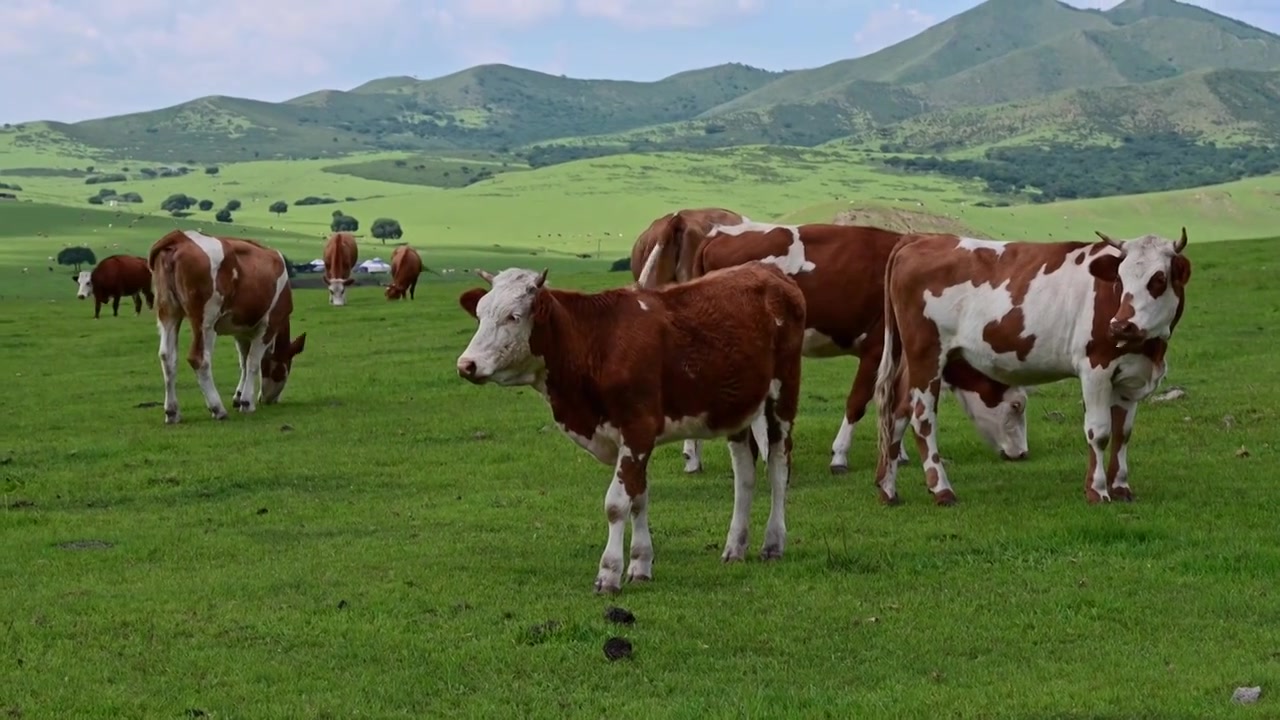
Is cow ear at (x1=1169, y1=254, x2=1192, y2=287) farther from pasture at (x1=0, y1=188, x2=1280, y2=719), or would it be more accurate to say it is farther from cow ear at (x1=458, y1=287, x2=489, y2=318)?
cow ear at (x1=458, y1=287, x2=489, y2=318)

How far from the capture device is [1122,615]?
9.77m

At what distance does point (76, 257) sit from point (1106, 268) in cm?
8762

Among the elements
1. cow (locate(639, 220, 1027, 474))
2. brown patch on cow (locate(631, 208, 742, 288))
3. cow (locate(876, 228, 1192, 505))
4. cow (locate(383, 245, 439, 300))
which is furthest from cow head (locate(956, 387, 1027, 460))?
cow (locate(383, 245, 439, 300))

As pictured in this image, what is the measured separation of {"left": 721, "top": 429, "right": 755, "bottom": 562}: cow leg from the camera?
466 inches

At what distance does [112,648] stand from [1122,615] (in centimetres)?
626

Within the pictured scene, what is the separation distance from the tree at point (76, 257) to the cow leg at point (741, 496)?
86474 mm

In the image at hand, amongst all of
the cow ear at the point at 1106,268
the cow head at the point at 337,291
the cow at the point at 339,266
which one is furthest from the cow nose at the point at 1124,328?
the cow head at the point at 337,291

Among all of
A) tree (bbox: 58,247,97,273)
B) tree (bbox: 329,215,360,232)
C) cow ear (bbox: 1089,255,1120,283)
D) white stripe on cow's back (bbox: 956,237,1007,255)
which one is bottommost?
tree (bbox: 329,215,360,232)

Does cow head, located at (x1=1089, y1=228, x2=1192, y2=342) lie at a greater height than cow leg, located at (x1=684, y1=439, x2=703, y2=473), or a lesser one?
greater

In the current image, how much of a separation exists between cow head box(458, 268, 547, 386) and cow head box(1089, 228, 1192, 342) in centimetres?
516

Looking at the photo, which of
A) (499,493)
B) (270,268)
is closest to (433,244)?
(270,268)

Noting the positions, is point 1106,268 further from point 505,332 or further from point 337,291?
point 337,291

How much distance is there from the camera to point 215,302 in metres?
21.9

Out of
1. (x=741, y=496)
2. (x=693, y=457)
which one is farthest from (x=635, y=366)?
(x=693, y=457)
